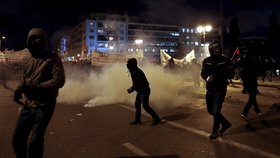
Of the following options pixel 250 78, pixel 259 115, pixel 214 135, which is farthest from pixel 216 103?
pixel 259 115

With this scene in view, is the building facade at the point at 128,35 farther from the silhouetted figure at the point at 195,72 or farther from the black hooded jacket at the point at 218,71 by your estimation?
the black hooded jacket at the point at 218,71

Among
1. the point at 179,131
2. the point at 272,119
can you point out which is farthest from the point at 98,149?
the point at 272,119

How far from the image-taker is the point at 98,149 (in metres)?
6.34

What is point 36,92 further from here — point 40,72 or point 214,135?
point 214,135

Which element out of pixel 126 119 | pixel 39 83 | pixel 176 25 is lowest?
pixel 126 119

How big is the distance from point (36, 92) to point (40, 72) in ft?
0.82

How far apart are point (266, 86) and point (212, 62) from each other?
40.5ft

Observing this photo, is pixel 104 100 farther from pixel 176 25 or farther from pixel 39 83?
pixel 176 25

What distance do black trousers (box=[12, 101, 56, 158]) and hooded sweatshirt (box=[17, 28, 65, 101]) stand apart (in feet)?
0.41

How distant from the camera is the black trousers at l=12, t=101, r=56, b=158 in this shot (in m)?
4.36

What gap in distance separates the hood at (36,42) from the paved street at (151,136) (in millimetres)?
A: 2176

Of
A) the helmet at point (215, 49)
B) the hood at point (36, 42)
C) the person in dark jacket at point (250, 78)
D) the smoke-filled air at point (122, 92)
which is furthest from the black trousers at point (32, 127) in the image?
the smoke-filled air at point (122, 92)

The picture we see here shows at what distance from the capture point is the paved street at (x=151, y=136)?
19.9 feet

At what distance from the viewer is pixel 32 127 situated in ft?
14.5
